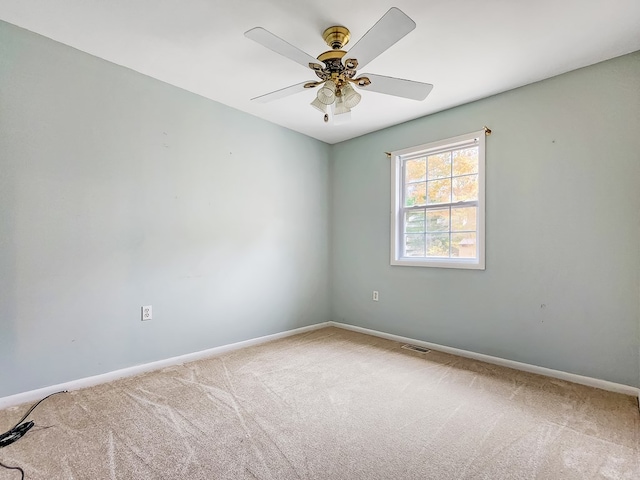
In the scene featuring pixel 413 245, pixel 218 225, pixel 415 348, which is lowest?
pixel 415 348

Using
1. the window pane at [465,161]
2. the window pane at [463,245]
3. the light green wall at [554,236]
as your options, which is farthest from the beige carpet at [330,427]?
the window pane at [465,161]

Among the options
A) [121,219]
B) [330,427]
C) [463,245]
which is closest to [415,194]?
[463,245]

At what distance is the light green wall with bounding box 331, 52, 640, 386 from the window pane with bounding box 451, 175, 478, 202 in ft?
0.56

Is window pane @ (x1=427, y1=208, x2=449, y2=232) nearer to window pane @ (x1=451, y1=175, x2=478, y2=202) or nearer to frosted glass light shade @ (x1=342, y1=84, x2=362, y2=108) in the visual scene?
window pane @ (x1=451, y1=175, x2=478, y2=202)

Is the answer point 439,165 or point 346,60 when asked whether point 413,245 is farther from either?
point 346,60

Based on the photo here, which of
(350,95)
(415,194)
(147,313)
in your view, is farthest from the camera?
(415,194)

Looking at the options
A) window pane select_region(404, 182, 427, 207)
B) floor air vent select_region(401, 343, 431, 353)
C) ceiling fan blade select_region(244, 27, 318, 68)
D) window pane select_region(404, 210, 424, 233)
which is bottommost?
floor air vent select_region(401, 343, 431, 353)

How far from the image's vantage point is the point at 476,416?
6.49 ft

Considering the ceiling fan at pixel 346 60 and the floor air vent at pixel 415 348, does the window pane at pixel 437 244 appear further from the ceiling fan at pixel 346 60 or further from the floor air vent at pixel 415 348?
the ceiling fan at pixel 346 60

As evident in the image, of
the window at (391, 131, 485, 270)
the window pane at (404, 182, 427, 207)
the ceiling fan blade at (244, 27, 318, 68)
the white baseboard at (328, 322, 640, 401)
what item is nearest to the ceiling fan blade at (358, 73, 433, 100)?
the ceiling fan blade at (244, 27, 318, 68)

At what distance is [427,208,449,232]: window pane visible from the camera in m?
3.36

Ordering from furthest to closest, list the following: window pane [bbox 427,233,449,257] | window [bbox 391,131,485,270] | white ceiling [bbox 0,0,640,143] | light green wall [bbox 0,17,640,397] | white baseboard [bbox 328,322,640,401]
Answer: window pane [bbox 427,233,449,257], window [bbox 391,131,485,270], white baseboard [bbox 328,322,640,401], light green wall [bbox 0,17,640,397], white ceiling [bbox 0,0,640,143]

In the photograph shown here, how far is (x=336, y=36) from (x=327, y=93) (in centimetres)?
34

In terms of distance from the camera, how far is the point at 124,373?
2531mm
